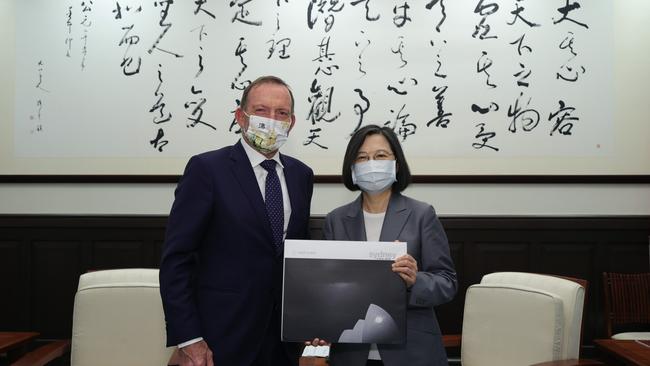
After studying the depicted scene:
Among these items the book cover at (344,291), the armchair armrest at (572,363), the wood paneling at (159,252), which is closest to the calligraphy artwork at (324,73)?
the wood paneling at (159,252)

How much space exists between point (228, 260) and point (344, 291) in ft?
1.30

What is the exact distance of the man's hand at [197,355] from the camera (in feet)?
5.38

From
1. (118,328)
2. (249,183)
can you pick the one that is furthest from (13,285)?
(249,183)

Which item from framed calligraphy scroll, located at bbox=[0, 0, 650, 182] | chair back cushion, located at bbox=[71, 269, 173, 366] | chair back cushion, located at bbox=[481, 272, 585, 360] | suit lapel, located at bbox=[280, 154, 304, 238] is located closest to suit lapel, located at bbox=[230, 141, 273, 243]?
suit lapel, located at bbox=[280, 154, 304, 238]

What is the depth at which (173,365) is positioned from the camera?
6.68ft

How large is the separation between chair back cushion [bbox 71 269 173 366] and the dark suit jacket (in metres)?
0.88

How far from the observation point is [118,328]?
2477mm

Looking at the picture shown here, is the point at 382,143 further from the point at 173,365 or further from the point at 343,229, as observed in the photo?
the point at 173,365

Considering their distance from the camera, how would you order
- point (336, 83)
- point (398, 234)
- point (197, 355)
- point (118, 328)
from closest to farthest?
point (197, 355)
point (398, 234)
point (118, 328)
point (336, 83)

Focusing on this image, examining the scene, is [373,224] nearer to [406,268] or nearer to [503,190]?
[406,268]

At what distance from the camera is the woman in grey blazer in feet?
5.80

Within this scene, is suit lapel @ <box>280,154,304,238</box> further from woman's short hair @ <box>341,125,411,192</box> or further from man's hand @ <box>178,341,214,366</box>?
man's hand @ <box>178,341,214,366</box>

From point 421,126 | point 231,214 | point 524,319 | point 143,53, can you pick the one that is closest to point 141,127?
point 143,53

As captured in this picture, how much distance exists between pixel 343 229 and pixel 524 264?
83.4 inches
